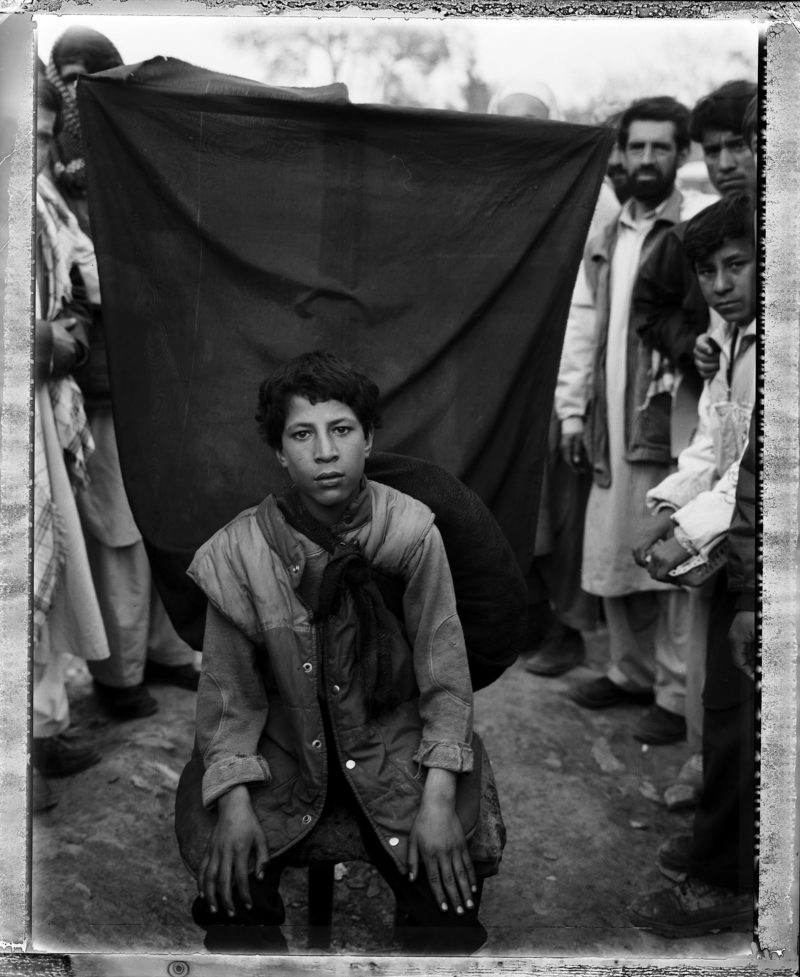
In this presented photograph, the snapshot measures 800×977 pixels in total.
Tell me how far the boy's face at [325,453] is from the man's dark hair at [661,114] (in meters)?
1.28

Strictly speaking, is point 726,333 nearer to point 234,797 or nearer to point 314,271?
point 314,271

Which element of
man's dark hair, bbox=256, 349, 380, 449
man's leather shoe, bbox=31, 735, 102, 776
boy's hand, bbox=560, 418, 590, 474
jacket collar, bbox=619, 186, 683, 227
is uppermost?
jacket collar, bbox=619, 186, 683, 227

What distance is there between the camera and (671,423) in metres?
3.79

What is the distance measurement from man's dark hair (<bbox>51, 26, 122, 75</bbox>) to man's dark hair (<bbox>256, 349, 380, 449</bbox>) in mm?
1046

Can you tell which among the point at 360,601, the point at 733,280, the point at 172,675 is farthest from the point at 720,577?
the point at 172,675

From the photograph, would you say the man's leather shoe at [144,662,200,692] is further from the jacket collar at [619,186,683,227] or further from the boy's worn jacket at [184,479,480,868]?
the jacket collar at [619,186,683,227]

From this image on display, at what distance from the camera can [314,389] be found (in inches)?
120

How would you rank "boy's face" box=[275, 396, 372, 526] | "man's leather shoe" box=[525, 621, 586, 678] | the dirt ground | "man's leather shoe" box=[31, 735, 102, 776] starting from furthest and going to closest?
"man's leather shoe" box=[525, 621, 586, 678], "man's leather shoe" box=[31, 735, 102, 776], the dirt ground, "boy's face" box=[275, 396, 372, 526]

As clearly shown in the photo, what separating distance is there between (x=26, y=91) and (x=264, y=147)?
650 millimetres

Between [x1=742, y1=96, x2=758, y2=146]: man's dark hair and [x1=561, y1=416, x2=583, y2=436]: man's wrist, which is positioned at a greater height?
[x1=742, y1=96, x2=758, y2=146]: man's dark hair

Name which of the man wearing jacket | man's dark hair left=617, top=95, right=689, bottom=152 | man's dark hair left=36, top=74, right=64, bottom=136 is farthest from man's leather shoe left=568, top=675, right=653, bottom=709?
man's dark hair left=36, top=74, right=64, bottom=136

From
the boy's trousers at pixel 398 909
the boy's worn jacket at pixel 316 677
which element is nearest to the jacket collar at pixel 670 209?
the boy's worn jacket at pixel 316 677

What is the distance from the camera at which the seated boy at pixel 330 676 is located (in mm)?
3037

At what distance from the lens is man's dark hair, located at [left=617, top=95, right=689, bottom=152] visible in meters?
3.52
